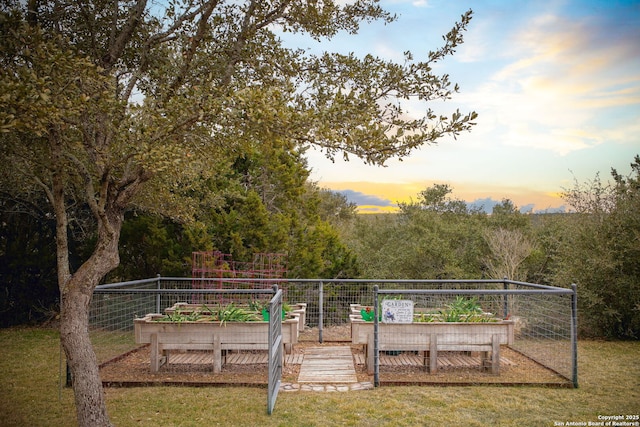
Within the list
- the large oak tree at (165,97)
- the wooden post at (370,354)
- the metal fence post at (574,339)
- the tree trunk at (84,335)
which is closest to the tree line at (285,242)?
the metal fence post at (574,339)

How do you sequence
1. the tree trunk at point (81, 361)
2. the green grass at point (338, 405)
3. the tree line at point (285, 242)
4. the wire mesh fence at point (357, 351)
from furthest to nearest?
the tree line at point (285, 242) < the wire mesh fence at point (357, 351) < the green grass at point (338, 405) < the tree trunk at point (81, 361)

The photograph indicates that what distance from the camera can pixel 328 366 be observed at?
806 centimetres

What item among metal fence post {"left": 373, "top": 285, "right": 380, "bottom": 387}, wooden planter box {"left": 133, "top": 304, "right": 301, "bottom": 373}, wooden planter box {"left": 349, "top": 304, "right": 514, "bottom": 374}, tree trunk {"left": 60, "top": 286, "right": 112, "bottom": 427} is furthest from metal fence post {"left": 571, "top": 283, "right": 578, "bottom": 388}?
tree trunk {"left": 60, "top": 286, "right": 112, "bottom": 427}

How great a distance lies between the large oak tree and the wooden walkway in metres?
3.22

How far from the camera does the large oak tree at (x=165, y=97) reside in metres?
4.36

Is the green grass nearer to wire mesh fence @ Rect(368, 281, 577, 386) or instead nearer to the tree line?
wire mesh fence @ Rect(368, 281, 577, 386)

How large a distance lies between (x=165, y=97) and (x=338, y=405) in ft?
13.5

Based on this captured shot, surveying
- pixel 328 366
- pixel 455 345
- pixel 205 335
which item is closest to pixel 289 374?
pixel 328 366

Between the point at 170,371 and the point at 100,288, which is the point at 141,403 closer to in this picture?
the point at 170,371

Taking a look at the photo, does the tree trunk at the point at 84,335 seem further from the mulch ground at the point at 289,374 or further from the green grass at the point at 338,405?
the mulch ground at the point at 289,374

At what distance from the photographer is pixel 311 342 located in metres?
9.97

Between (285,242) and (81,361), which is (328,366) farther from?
(285,242)

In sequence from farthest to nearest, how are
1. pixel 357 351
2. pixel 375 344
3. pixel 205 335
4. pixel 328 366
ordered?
pixel 357 351
pixel 328 366
pixel 205 335
pixel 375 344

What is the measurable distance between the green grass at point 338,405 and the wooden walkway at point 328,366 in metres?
0.66
